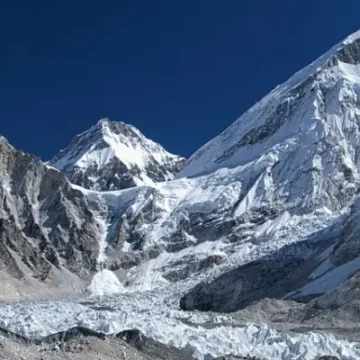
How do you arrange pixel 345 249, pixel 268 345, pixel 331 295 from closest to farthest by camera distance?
pixel 268 345 → pixel 331 295 → pixel 345 249

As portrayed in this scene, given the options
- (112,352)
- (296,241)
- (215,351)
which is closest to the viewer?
(112,352)

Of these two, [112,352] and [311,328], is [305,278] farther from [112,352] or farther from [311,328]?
[112,352]

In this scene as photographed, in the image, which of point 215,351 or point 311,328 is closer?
point 215,351

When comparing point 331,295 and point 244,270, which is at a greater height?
A: point 244,270

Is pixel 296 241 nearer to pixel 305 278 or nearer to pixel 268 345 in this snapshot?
pixel 305 278

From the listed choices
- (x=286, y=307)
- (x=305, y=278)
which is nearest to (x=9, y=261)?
(x=305, y=278)

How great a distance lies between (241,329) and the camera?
291ft

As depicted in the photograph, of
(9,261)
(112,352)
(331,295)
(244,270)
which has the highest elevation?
(9,261)

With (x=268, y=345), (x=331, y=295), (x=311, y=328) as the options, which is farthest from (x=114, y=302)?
(x=268, y=345)

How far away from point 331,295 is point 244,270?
177 feet

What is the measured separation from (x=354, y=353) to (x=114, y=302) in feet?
297

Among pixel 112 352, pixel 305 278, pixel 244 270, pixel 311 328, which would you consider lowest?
pixel 112 352

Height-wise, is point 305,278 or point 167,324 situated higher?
point 305,278

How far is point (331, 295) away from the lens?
117m
